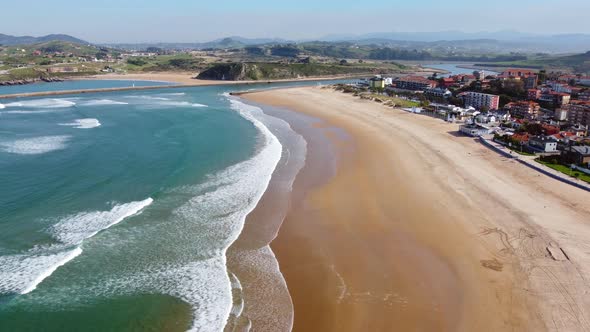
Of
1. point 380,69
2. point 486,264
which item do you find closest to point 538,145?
point 486,264

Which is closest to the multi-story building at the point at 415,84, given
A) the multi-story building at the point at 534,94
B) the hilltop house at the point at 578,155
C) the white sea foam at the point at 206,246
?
the multi-story building at the point at 534,94

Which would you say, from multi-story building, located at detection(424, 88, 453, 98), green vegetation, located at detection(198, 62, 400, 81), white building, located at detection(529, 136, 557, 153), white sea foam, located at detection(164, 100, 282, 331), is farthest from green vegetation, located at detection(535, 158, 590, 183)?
green vegetation, located at detection(198, 62, 400, 81)

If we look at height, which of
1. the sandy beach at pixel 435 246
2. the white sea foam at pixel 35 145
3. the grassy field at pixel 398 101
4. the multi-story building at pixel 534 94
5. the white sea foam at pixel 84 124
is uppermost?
the multi-story building at pixel 534 94

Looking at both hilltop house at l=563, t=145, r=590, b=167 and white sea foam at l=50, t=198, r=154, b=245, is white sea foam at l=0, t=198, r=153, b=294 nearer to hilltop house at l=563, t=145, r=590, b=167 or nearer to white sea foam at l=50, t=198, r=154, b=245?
white sea foam at l=50, t=198, r=154, b=245

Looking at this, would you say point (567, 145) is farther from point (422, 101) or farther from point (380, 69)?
point (380, 69)

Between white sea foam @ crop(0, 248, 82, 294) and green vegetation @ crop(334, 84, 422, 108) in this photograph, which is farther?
green vegetation @ crop(334, 84, 422, 108)

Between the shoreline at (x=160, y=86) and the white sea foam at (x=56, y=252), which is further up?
the shoreline at (x=160, y=86)

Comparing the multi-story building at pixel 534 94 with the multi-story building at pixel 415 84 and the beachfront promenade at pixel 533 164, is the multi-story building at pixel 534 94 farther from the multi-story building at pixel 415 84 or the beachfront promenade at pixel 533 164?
the beachfront promenade at pixel 533 164
